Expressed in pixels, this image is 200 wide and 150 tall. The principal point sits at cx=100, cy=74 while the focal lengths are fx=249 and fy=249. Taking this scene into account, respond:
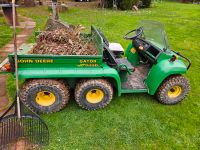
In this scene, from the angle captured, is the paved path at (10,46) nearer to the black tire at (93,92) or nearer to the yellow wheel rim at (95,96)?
the black tire at (93,92)

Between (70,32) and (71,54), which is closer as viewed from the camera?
(71,54)

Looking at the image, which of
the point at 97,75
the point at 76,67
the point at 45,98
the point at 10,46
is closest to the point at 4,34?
the point at 10,46

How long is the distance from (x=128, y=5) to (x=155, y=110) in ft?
42.4

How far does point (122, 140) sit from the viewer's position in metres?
3.76

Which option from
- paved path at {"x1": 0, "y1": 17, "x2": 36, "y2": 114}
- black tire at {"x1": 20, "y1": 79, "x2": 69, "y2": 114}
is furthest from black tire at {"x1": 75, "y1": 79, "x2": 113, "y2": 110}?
paved path at {"x1": 0, "y1": 17, "x2": 36, "y2": 114}

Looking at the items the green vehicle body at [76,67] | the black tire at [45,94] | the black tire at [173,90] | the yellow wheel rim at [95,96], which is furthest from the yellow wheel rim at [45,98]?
the black tire at [173,90]

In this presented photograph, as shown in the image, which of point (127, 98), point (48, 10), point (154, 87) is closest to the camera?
point (154, 87)

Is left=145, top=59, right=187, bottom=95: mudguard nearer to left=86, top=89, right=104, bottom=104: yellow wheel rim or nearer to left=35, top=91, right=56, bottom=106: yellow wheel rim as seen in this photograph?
left=86, top=89, right=104, bottom=104: yellow wheel rim

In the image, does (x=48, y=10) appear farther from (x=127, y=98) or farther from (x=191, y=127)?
(x=191, y=127)

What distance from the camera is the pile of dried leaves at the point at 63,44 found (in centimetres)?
419

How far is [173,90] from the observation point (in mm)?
4750

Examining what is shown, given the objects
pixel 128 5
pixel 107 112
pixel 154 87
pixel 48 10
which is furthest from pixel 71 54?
pixel 128 5

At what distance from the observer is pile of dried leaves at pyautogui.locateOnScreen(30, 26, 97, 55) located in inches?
165

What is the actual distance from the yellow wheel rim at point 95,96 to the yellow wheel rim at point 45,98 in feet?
1.94
